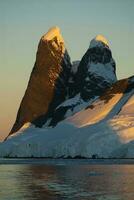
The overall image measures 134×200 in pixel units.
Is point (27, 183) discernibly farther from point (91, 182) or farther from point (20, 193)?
point (20, 193)

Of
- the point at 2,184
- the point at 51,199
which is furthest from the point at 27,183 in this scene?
the point at 51,199

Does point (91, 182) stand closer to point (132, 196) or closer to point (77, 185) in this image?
point (77, 185)

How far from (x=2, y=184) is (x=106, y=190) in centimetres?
1804

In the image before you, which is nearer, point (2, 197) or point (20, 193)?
point (2, 197)

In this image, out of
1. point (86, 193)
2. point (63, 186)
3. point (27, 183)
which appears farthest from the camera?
point (27, 183)

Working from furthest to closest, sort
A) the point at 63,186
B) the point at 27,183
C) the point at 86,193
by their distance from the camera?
1. the point at 27,183
2. the point at 63,186
3. the point at 86,193

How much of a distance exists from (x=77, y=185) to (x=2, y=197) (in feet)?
55.6

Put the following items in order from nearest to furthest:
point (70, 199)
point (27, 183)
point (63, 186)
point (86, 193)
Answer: point (70, 199), point (86, 193), point (63, 186), point (27, 183)

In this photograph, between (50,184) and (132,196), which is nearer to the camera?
(132,196)

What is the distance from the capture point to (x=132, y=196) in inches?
2466

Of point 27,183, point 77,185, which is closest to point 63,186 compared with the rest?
point 77,185

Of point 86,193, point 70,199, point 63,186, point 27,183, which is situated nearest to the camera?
point 70,199

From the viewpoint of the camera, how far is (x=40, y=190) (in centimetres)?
7056

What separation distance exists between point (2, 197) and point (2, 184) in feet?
58.2
